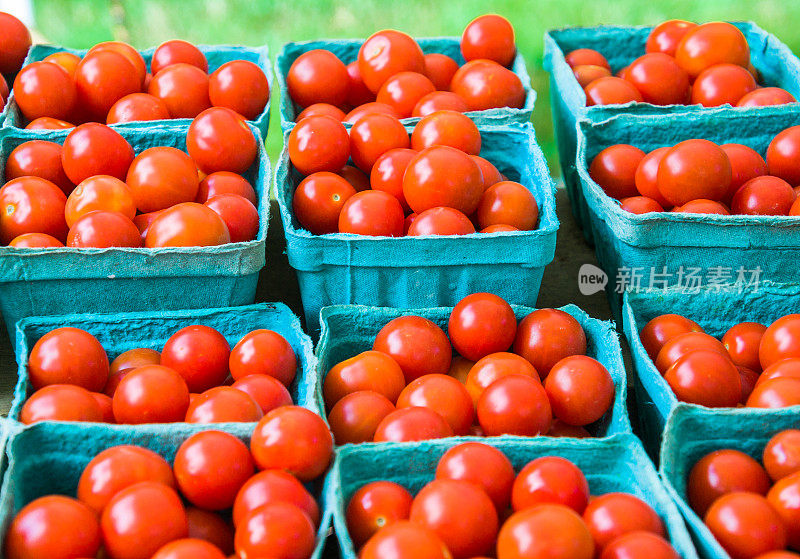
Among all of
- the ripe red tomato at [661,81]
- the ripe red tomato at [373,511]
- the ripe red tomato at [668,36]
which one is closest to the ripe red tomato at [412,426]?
the ripe red tomato at [373,511]

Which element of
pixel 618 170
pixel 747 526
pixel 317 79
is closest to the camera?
pixel 747 526

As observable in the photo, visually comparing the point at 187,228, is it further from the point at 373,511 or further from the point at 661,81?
the point at 661,81

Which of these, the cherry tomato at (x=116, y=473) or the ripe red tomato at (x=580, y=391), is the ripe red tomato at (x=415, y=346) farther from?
the cherry tomato at (x=116, y=473)

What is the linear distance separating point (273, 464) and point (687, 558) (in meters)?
0.56

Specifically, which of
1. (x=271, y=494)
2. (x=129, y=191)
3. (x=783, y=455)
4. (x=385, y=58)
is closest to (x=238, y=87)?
(x=385, y=58)

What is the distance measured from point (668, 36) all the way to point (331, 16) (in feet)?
4.78

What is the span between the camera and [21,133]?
1852 mm

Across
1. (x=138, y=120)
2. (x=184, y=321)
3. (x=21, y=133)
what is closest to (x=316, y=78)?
(x=138, y=120)

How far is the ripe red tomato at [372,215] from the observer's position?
165 cm

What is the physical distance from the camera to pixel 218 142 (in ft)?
5.93

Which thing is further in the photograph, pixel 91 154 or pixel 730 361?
pixel 91 154

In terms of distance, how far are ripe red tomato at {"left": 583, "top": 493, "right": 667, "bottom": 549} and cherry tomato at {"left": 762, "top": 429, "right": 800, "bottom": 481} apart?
22 centimetres

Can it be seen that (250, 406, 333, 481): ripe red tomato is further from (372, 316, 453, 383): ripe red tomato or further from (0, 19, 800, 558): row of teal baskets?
(372, 316, 453, 383): ripe red tomato

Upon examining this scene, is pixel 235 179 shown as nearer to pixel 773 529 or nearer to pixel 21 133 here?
pixel 21 133
